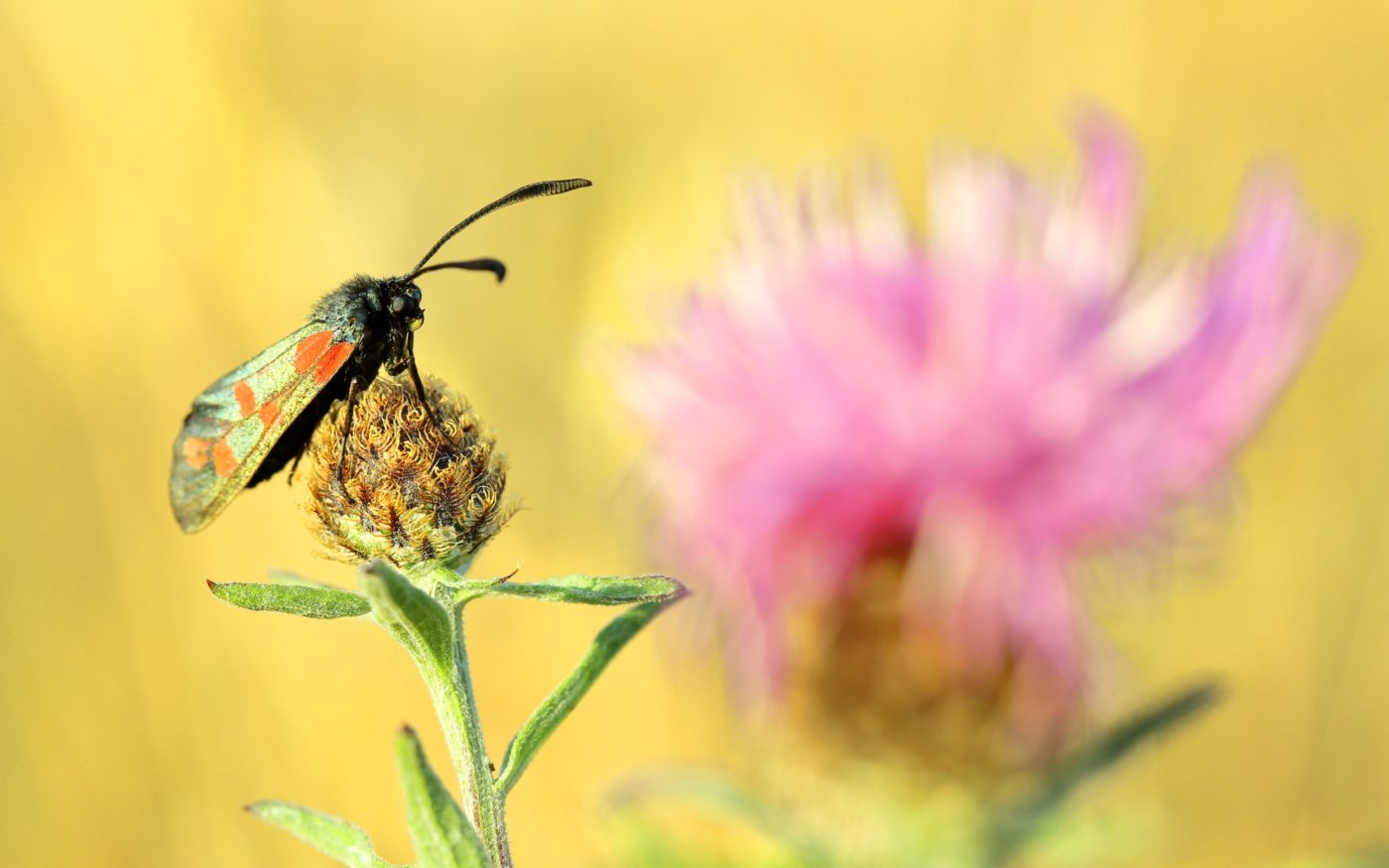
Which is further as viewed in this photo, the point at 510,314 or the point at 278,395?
the point at 510,314

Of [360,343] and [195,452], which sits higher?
[360,343]

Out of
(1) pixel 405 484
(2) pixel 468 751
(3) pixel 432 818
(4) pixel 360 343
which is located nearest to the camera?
(3) pixel 432 818

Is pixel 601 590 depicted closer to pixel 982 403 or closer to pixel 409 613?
pixel 409 613

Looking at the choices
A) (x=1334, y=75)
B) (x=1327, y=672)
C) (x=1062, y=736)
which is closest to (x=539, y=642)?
(x=1327, y=672)

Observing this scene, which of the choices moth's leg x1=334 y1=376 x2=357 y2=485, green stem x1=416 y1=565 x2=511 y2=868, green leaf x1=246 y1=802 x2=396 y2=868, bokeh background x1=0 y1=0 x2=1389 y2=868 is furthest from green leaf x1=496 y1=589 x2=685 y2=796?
bokeh background x1=0 y1=0 x2=1389 y2=868


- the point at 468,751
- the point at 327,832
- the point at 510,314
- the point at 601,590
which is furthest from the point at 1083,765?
the point at 510,314

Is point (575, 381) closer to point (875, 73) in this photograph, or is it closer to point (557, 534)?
point (557, 534)

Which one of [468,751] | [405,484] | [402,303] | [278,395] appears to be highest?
[402,303]
